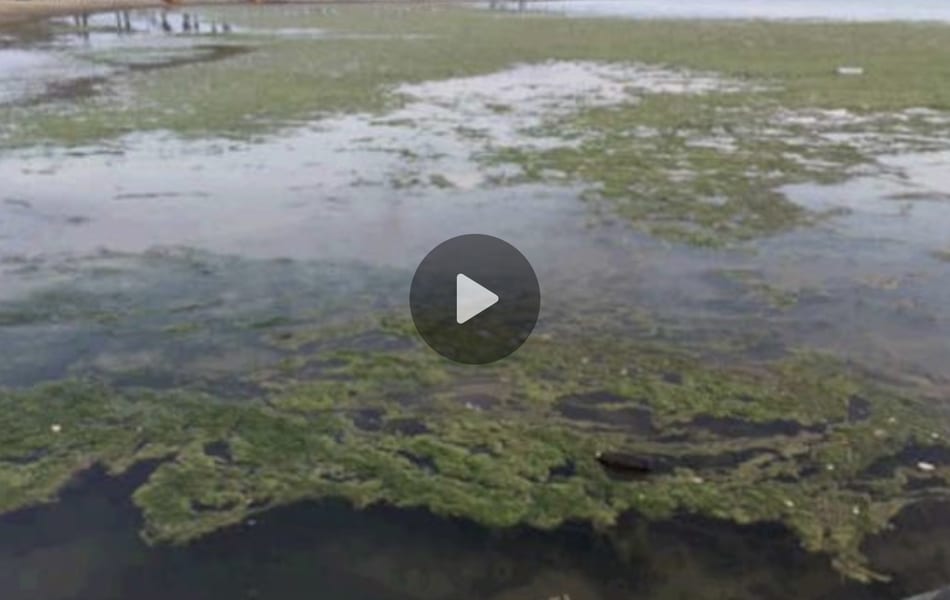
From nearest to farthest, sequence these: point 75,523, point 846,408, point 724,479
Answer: point 75,523 → point 724,479 → point 846,408

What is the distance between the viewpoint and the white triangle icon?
25.4ft

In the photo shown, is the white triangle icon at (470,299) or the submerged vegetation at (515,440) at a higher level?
the white triangle icon at (470,299)

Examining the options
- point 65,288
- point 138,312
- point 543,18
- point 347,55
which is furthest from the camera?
point 543,18

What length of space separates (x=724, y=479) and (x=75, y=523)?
150 inches

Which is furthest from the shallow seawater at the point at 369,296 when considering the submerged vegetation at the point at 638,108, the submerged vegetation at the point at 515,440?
the submerged vegetation at the point at 638,108

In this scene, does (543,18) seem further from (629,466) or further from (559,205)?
(629,466)

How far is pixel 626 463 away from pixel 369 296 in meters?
3.43

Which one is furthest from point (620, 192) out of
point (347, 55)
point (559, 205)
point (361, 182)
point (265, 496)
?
point (347, 55)

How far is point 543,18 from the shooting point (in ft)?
157

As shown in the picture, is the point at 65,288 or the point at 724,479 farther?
the point at 65,288

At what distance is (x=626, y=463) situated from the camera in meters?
5.45

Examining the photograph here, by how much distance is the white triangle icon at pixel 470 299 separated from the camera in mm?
7730
